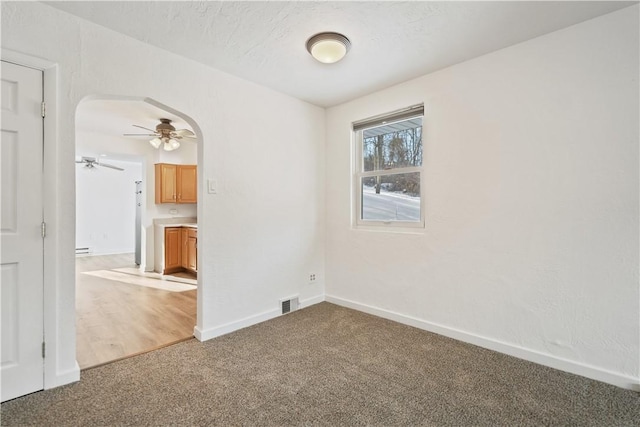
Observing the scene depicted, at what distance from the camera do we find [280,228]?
3.25 m

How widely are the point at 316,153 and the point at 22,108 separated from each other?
2553 millimetres

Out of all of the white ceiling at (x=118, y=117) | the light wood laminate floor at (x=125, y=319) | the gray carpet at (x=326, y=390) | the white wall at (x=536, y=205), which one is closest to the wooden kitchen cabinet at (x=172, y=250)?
the light wood laminate floor at (x=125, y=319)

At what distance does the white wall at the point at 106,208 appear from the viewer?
730cm

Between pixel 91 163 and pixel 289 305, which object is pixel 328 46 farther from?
pixel 91 163

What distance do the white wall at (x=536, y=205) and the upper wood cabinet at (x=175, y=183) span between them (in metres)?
4.06

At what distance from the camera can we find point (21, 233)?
69.9 inches

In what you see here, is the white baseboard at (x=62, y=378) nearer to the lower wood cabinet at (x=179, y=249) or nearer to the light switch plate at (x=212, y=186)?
the light switch plate at (x=212, y=186)

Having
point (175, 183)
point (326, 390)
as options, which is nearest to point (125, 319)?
point (326, 390)

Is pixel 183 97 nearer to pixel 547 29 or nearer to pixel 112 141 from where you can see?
pixel 547 29

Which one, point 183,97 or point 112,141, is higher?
point 112,141

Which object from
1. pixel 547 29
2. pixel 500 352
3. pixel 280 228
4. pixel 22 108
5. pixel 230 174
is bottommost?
pixel 500 352

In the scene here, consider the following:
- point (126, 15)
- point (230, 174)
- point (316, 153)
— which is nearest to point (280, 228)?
point (230, 174)

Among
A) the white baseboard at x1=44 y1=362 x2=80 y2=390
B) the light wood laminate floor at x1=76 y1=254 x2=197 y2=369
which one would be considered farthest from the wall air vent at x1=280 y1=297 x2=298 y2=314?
the white baseboard at x1=44 y1=362 x2=80 y2=390

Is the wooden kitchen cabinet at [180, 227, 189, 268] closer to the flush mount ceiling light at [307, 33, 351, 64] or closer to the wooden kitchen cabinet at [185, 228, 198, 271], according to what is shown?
the wooden kitchen cabinet at [185, 228, 198, 271]
